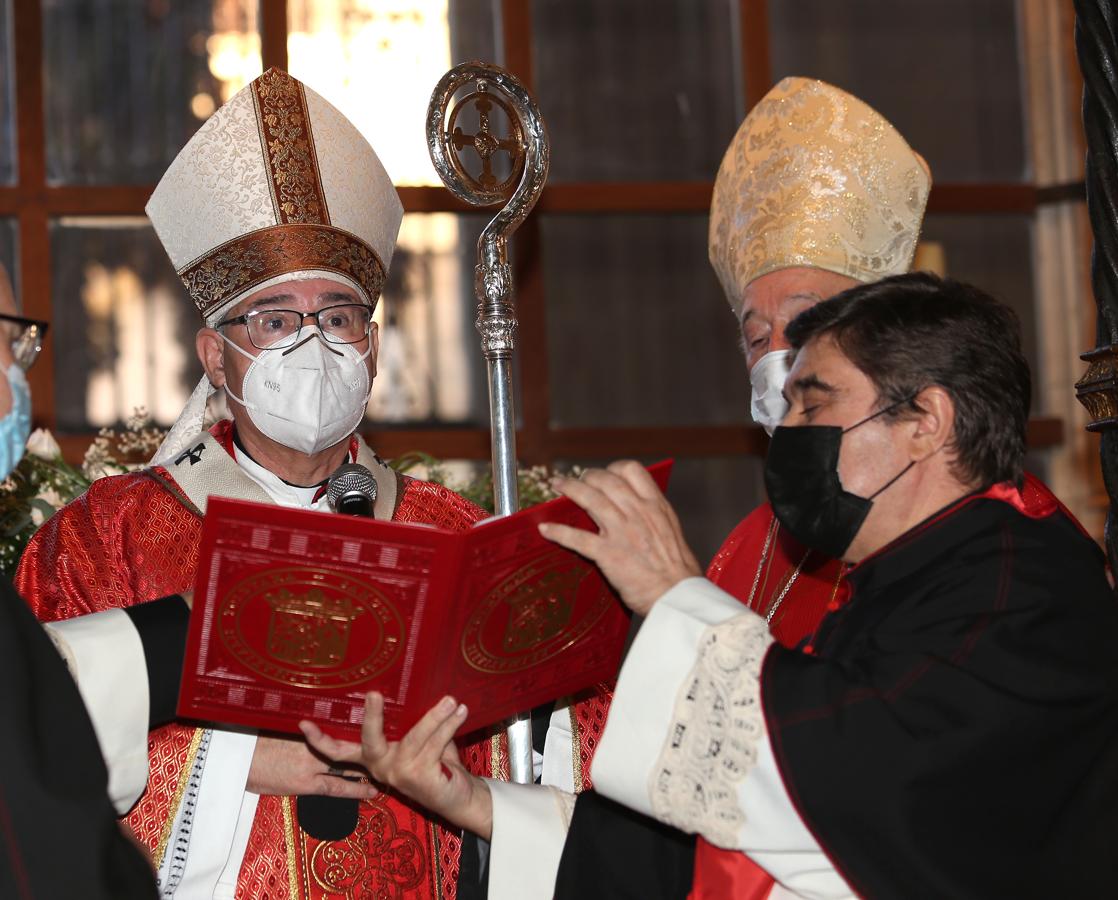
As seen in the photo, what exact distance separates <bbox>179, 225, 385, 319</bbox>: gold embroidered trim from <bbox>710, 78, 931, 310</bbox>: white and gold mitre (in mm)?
978

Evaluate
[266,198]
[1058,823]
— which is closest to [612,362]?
[266,198]

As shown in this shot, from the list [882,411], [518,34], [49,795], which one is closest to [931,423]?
[882,411]

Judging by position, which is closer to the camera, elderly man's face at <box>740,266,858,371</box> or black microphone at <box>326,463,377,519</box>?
black microphone at <box>326,463,377,519</box>

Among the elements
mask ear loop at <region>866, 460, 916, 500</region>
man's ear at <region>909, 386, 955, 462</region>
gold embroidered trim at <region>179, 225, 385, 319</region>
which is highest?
gold embroidered trim at <region>179, 225, 385, 319</region>

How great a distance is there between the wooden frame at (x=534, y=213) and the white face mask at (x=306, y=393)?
15.0 feet

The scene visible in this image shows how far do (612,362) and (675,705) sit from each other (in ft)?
20.3

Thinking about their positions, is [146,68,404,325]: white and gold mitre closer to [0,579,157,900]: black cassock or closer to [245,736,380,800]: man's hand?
[245,736,380,800]: man's hand

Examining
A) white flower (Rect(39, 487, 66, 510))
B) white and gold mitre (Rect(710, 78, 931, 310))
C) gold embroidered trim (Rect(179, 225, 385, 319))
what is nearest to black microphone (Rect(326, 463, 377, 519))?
gold embroidered trim (Rect(179, 225, 385, 319))

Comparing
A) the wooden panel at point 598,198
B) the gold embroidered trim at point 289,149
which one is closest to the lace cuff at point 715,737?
the gold embroidered trim at point 289,149

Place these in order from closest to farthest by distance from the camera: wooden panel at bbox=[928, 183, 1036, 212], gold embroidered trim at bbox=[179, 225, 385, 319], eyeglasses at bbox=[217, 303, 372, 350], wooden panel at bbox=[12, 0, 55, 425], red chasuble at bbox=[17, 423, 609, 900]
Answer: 1. red chasuble at bbox=[17, 423, 609, 900]
2. eyeglasses at bbox=[217, 303, 372, 350]
3. gold embroidered trim at bbox=[179, 225, 385, 319]
4. wooden panel at bbox=[12, 0, 55, 425]
5. wooden panel at bbox=[928, 183, 1036, 212]

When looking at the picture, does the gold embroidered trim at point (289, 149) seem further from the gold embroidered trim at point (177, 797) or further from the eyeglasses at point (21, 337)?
the eyeglasses at point (21, 337)

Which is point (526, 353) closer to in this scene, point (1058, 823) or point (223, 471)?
point (223, 471)

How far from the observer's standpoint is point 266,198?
365 centimetres

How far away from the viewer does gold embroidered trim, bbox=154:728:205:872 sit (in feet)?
9.84
